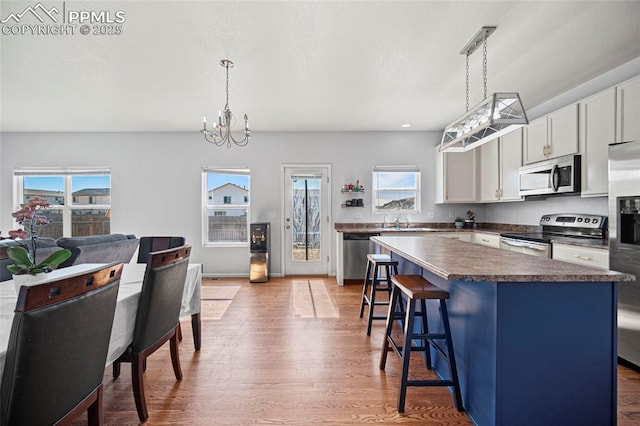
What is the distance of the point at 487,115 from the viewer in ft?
6.81

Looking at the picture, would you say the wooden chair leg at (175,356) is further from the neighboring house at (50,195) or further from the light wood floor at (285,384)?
the neighboring house at (50,195)

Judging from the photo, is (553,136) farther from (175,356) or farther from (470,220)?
(175,356)

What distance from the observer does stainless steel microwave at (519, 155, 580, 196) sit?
2883 millimetres

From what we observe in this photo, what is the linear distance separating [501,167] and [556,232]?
1.10 metres

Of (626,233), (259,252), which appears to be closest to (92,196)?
(259,252)

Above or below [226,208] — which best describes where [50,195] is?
above

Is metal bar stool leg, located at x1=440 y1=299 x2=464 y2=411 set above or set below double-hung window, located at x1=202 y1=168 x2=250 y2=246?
below

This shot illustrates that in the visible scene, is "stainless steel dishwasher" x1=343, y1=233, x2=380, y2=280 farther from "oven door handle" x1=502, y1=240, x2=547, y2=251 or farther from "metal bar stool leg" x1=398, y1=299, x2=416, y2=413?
"metal bar stool leg" x1=398, y1=299, x2=416, y2=413

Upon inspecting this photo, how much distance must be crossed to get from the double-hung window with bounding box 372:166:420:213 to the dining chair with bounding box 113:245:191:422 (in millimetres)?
3776

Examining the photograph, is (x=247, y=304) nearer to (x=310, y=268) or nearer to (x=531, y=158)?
(x=310, y=268)

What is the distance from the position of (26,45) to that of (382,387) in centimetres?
384

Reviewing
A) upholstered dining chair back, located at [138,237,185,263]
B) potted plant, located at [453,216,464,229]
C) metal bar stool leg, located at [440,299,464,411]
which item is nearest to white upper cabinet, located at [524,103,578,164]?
potted plant, located at [453,216,464,229]

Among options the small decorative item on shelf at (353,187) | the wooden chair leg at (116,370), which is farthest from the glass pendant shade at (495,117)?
the wooden chair leg at (116,370)

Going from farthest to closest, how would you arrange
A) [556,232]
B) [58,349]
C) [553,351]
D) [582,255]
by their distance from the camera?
[556,232]
[582,255]
[553,351]
[58,349]
